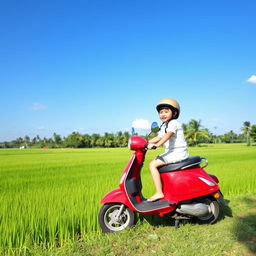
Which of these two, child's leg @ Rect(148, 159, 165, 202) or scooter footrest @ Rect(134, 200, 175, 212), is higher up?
child's leg @ Rect(148, 159, 165, 202)

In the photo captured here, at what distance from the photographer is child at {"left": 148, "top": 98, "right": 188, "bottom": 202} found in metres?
3.04

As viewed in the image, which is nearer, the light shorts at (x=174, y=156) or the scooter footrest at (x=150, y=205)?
the scooter footrest at (x=150, y=205)

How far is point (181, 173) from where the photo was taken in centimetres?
307

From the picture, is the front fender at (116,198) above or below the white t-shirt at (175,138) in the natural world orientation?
below

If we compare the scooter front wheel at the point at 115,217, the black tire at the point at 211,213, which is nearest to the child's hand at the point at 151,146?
the scooter front wheel at the point at 115,217

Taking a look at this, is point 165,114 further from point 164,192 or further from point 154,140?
point 164,192

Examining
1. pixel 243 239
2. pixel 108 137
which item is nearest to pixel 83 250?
pixel 243 239

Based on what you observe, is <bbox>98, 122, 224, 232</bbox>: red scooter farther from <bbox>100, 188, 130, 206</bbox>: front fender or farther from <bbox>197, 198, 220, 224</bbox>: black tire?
<bbox>197, 198, 220, 224</bbox>: black tire

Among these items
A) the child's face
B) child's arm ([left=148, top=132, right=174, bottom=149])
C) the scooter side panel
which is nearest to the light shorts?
the scooter side panel

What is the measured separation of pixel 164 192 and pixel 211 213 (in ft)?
2.68

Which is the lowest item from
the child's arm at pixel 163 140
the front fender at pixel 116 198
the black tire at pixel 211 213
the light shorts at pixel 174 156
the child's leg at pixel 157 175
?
the black tire at pixel 211 213

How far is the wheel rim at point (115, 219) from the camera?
117 inches

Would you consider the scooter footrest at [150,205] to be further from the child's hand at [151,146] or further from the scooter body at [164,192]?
the child's hand at [151,146]

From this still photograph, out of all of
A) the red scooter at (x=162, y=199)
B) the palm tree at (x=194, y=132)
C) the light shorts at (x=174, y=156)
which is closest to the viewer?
the red scooter at (x=162, y=199)
